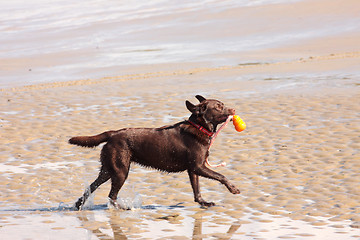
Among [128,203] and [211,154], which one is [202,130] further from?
[211,154]

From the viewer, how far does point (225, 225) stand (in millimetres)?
7008

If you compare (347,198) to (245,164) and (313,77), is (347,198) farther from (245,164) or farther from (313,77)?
(313,77)

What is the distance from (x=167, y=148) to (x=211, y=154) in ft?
9.10

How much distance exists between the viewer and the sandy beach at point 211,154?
23.3 feet

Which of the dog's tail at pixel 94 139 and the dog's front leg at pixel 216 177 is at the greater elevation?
the dog's tail at pixel 94 139

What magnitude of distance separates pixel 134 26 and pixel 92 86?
1745 cm

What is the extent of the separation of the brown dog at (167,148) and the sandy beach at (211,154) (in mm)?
337

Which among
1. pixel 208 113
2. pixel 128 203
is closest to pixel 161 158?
pixel 128 203

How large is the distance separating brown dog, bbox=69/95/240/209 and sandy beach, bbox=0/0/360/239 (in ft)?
1.10

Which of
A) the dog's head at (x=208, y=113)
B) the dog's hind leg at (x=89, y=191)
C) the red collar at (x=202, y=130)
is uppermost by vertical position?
the dog's head at (x=208, y=113)

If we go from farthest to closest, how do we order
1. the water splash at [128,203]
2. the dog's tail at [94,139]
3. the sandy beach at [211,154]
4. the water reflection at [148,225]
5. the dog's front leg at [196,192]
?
the dog's tail at [94,139] < the water splash at [128,203] < the dog's front leg at [196,192] < the sandy beach at [211,154] < the water reflection at [148,225]

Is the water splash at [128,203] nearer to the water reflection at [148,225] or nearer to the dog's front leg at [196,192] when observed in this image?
the water reflection at [148,225]

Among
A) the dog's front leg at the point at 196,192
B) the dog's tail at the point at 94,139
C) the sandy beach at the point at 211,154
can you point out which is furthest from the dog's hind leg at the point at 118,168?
the dog's front leg at the point at 196,192

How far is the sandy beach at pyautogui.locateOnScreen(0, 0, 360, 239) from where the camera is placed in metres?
7.11
